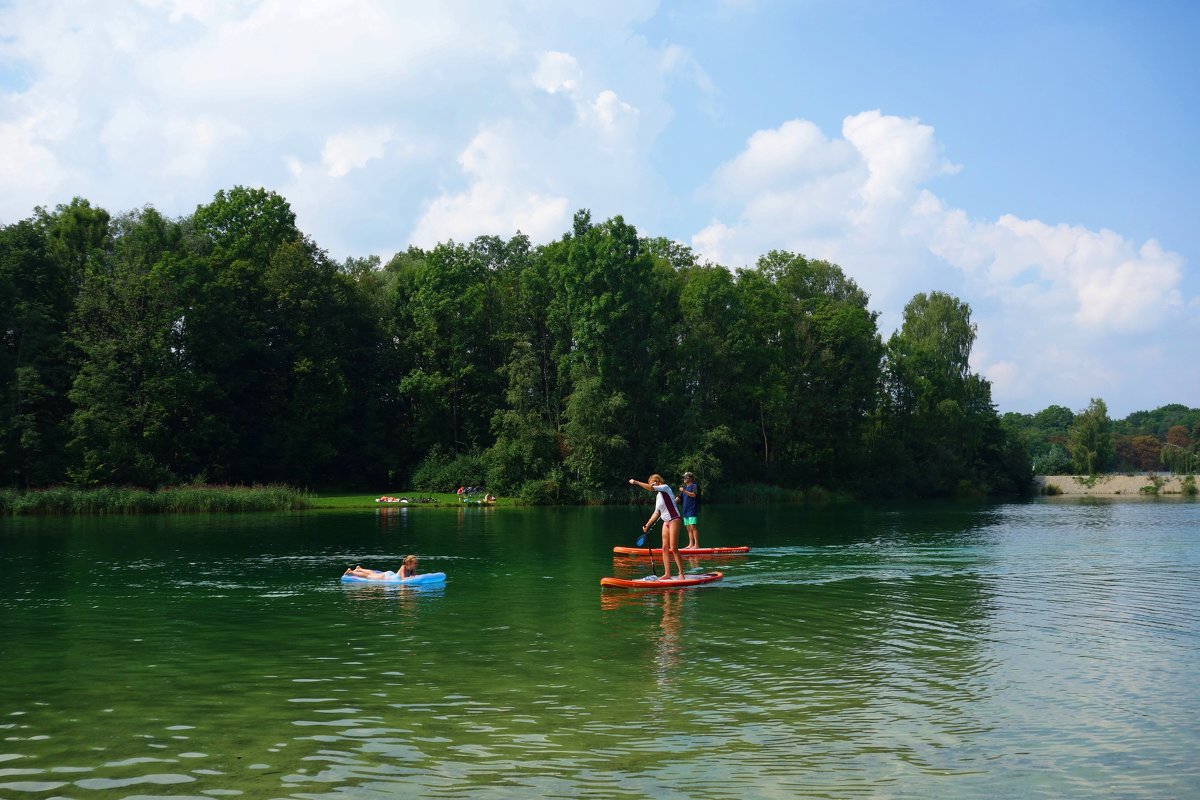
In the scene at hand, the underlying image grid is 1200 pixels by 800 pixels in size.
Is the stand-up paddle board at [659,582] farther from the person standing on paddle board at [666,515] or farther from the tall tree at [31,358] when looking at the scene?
the tall tree at [31,358]

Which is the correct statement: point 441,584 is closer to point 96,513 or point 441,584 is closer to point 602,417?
point 96,513

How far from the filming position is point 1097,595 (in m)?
21.9

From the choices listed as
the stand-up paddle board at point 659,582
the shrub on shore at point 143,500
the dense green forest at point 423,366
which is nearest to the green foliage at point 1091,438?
the dense green forest at point 423,366

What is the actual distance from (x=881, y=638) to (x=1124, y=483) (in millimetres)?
99393

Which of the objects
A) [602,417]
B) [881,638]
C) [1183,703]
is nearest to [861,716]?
[1183,703]

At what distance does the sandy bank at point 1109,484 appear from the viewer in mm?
97812

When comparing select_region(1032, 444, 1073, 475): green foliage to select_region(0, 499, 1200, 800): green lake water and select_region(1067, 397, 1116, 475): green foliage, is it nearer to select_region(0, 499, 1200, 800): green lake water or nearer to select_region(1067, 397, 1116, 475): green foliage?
select_region(1067, 397, 1116, 475): green foliage

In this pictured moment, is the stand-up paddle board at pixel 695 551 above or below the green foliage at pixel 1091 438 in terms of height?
below

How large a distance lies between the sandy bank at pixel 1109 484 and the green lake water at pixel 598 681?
8050 centimetres

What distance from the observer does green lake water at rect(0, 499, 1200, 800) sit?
9148mm

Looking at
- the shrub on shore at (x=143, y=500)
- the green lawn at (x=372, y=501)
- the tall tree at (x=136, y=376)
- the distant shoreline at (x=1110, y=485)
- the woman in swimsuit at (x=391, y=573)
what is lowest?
the distant shoreline at (x=1110, y=485)

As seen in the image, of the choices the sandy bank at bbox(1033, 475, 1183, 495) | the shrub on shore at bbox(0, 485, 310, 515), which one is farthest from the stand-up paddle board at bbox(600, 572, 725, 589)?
the sandy bank at bbox(1033, 475, 1183, 495)

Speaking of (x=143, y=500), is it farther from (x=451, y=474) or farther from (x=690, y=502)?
(x=690, y=502)

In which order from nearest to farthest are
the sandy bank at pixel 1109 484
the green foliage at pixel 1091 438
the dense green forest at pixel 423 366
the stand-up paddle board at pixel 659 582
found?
the stand-up paddle board at pixel 659 582 < the dense green forest at pixel 423 366 < the sandy bank at pixel 1109 484 < the green foliage at pixel 1091 438
